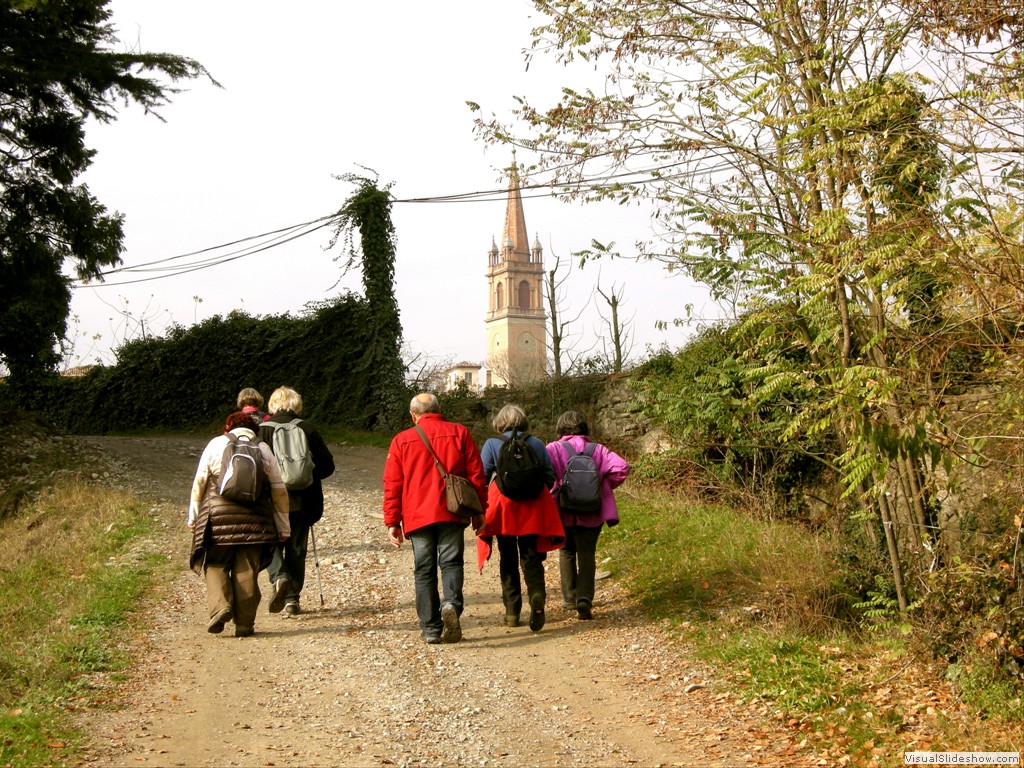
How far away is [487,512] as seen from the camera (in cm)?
775

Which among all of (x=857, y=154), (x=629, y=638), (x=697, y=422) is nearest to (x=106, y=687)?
(x=629, y=638)

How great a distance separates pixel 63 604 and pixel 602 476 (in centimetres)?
497

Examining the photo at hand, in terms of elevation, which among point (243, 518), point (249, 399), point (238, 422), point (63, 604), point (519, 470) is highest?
point (249, 399)

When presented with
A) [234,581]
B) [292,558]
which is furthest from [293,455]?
[234,581]

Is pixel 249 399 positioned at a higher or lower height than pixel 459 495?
higher

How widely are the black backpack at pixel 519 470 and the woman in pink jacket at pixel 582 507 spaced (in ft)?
1.34

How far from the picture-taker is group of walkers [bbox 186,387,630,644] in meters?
7.44

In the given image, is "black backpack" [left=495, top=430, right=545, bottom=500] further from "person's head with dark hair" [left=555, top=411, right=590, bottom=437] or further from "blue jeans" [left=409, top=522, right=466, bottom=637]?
"person's head with dark hair" [left=555, top=411, right=590, bottom=437]

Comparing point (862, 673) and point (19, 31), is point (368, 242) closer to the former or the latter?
point (19, 31)

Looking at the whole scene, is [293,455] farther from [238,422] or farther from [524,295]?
[524,295]

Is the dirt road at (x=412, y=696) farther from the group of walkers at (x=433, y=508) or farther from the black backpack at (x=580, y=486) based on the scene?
the black backpack at (x=580, y=486)

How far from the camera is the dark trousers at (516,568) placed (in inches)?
304

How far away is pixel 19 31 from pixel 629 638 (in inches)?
600

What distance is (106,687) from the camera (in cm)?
630
